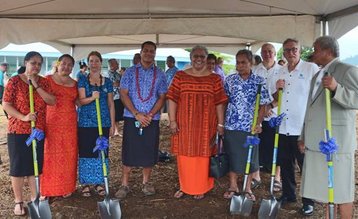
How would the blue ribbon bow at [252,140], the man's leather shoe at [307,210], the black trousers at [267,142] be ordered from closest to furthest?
the blue ribbon bow at [252,140], the man's leather shoe at [307,210], the black trousers at [267,142]

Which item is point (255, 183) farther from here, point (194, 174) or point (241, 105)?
point (241, 105)

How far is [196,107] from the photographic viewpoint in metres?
3.62

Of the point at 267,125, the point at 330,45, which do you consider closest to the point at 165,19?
the point at 267,125

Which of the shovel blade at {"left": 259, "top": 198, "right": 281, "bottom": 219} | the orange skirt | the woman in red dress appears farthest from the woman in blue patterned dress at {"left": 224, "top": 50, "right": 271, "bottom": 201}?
the woman in red dress

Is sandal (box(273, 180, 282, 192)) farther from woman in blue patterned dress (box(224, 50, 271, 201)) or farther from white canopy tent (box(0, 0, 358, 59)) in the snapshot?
white canopy tent (box(0, 0, 358, 59))

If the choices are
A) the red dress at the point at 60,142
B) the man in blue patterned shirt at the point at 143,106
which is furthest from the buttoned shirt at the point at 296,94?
the red dress at the point at 60,142

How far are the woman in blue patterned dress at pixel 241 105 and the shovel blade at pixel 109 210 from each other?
1.23 metres

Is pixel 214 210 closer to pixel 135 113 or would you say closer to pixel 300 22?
pixel 135 113

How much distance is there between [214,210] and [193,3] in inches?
94.0

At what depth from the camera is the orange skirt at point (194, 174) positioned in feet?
12.1

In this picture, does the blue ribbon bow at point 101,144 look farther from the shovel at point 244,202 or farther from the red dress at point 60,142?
the shovel at point 244,202

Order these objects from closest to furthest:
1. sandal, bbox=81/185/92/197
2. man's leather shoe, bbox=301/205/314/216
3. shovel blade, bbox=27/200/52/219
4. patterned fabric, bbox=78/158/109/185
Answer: shovel blade, bbox=27/200/52/219, man's leather shoe, bbox=301/205/314/216, patterned fabric, bbox=78/158/109/185, sandal, bbox=81/185/92/197

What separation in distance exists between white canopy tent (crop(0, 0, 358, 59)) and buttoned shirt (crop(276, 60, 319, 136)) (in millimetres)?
976

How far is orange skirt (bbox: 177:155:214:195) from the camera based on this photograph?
368cm
